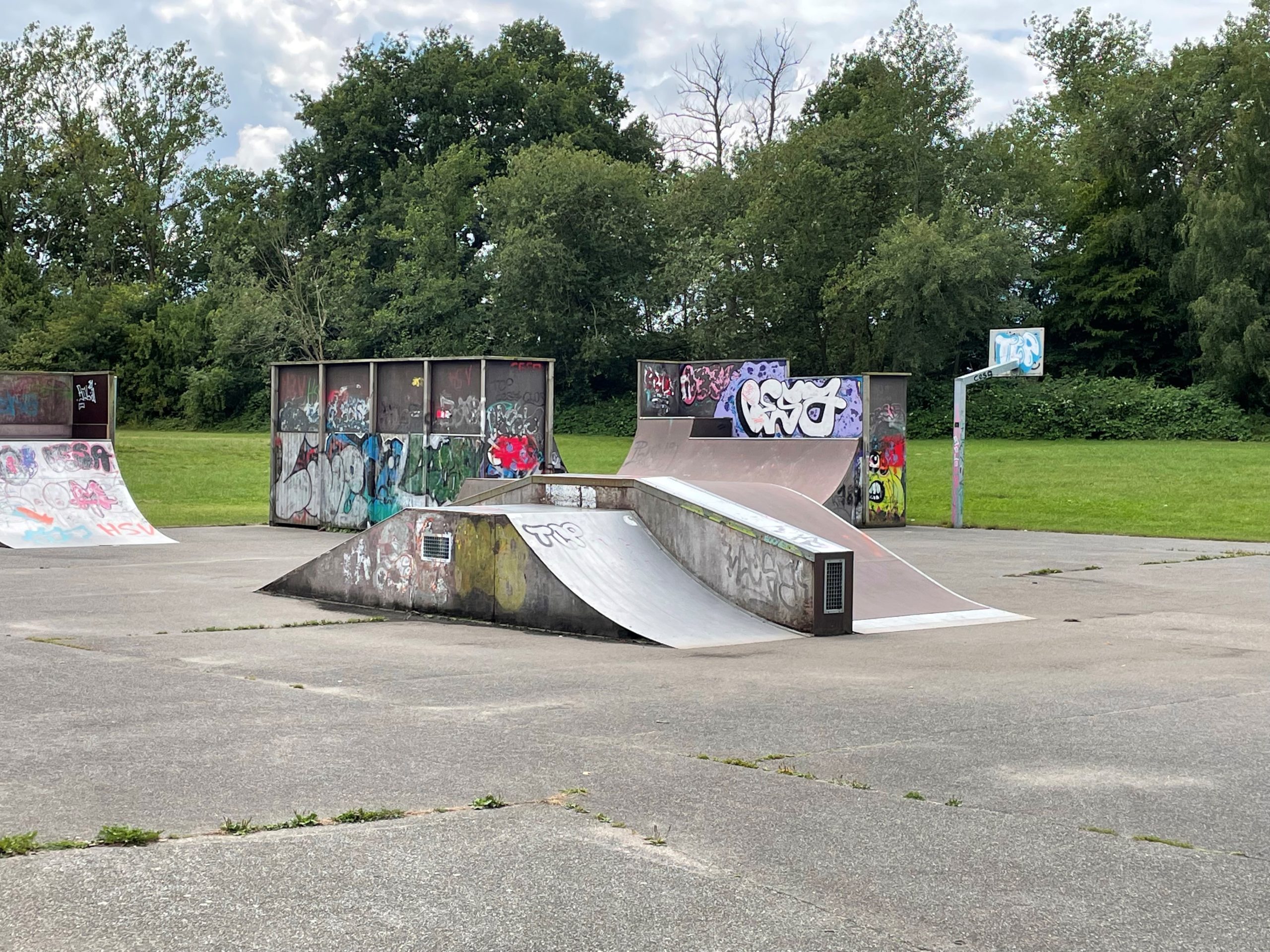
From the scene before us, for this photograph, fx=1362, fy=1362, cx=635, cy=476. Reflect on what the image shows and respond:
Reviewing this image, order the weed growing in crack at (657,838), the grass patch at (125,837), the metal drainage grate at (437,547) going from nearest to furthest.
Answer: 1. the grass patch at (125,837)
2. the weed growing in crack at (657,838)
3. the metal drainage grate at (437,547)

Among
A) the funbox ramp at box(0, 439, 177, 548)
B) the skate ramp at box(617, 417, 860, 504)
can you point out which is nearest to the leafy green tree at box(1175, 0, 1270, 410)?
the skate ramp at box(617, 417, 860, 504)

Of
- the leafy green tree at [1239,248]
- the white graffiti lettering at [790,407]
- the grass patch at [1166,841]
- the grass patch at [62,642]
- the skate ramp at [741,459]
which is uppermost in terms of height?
the leafy green tree at [1239,248]

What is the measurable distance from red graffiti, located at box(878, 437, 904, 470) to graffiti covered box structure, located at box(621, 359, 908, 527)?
0.02 metres

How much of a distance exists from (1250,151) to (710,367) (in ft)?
90.5

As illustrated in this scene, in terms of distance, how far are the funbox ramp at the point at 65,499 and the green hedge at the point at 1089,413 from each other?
32918 millimetres

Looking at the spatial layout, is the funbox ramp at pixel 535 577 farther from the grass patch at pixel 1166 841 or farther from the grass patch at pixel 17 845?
the grass patch at pixel 17 845

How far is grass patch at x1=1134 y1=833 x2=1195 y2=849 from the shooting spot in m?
4.92

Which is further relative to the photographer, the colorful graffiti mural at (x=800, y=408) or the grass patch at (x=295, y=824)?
the colorful graffiti mural at (x=800, y=408)

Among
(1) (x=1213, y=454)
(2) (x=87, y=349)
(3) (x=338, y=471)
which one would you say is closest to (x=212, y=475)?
(3) (x=338, y=471)

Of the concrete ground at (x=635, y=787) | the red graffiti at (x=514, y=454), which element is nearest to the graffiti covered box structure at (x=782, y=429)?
the red graffiti at (x=514, y=454)

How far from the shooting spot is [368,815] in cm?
518

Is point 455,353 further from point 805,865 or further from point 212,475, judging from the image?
Answer: point 805,865

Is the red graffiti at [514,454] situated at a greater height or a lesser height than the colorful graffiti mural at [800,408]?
lesser

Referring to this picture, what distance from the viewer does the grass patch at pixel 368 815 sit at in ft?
16.8
